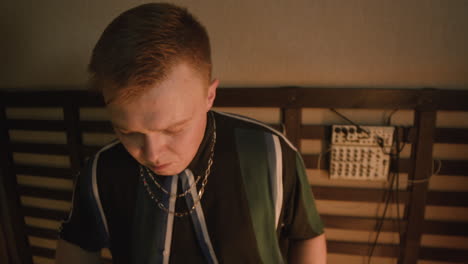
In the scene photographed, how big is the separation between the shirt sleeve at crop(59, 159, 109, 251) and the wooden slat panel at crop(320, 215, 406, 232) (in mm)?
1215

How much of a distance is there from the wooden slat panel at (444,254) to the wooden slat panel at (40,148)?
2.38m

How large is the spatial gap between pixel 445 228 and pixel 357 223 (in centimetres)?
47

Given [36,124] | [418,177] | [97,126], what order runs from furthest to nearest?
[36,124], [97,126], [418,177]

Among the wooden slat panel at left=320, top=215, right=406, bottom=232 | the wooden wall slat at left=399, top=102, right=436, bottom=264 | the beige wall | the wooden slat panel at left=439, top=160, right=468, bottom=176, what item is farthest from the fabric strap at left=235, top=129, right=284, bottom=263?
the wooden slat panel at left=439, top=160, right=468, bottom=176

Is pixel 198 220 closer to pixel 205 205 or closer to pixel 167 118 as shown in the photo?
pixel 205 205

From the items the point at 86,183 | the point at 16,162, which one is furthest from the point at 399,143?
the point at 16,162

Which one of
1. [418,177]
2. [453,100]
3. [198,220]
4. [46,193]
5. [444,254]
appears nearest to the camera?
[198,220]

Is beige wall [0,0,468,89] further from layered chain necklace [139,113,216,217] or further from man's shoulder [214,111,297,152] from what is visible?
layered chain necklace [139,113,216,217]

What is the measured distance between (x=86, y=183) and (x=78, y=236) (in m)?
0.17

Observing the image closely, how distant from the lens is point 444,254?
1.40 m

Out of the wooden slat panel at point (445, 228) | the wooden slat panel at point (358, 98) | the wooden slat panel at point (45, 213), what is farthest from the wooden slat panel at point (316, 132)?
the wooden slat panel at point (45, 213)

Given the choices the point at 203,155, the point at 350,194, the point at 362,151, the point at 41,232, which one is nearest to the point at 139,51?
the point at 203,155

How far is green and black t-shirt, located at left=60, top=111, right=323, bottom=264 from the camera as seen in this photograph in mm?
750

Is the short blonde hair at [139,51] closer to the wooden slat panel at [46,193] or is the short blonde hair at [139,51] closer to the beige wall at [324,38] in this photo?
the beige wall at [324,38]
